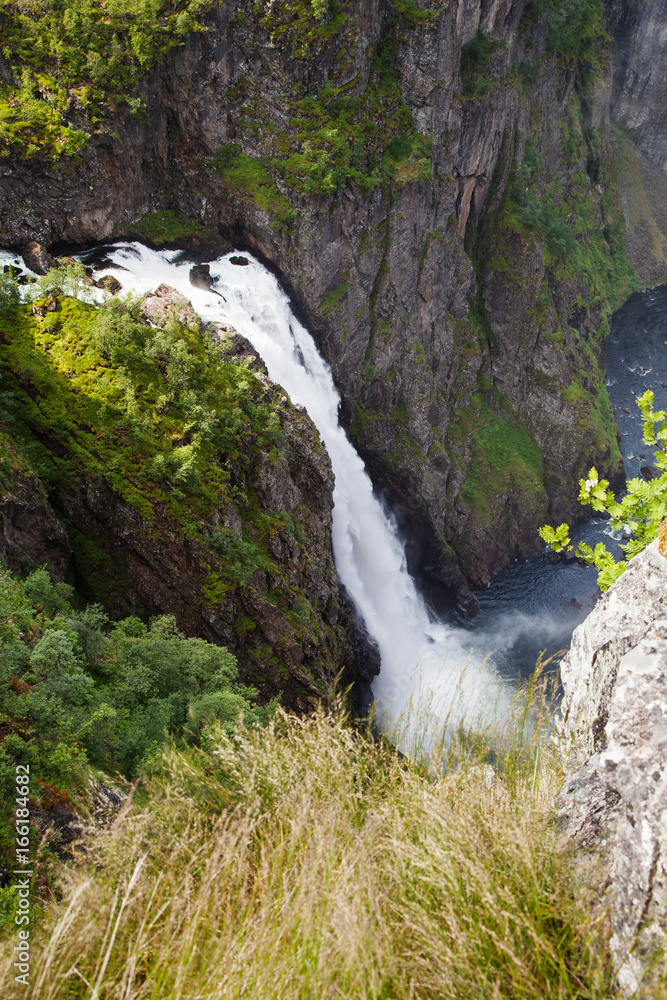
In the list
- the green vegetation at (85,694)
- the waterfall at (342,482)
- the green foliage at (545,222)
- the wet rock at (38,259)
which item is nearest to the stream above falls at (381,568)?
the waterfall at (342,482)

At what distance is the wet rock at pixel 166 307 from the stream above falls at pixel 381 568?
3.75ft

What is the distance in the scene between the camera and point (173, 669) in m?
11.9

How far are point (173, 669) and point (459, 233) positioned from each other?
32.9m

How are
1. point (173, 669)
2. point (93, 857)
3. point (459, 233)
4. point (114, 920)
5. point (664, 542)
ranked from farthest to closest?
1. point (459, 233)
2. point (173, 669)
3. point (664, 542)
4. point (93, 857)
5. point (114, 920)

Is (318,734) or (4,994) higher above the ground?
(318,734)

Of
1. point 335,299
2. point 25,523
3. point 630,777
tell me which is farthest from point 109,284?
point 630,777

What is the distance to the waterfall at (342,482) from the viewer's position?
23.5 metres

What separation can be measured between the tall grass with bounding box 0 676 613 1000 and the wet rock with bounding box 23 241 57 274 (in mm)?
20343

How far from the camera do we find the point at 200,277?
940 inches

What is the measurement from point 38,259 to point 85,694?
668 inches

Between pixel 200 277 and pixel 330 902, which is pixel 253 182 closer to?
pixel 200 277

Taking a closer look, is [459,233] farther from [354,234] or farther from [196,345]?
[196,345]

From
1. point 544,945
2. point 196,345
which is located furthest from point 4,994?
point 196,345

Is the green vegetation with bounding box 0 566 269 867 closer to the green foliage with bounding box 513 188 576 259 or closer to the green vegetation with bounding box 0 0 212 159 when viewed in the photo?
the green vegetation with bounding box 0 0 212 159
